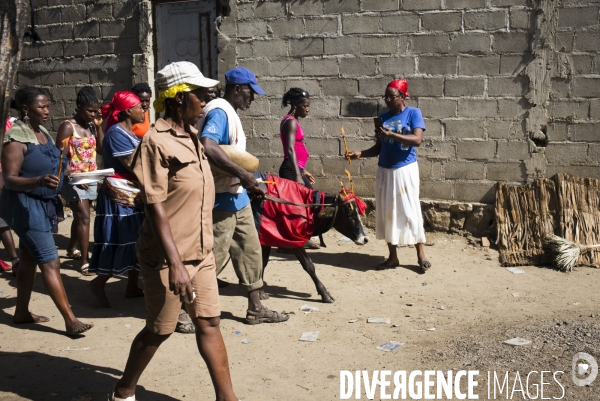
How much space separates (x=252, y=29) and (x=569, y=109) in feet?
12.7

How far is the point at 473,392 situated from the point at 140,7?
7021 millimetres

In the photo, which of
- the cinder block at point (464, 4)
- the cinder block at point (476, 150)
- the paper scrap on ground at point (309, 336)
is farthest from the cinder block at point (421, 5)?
the paper scrap on ground at point (309, 336)

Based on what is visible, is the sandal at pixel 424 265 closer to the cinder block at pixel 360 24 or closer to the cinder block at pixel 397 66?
the cinder block at pixel 397 66

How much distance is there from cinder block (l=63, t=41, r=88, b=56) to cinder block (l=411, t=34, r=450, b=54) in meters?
4.75

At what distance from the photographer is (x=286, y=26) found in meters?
8.20

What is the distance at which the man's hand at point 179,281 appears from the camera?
323 cm

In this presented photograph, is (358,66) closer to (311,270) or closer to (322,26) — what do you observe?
(322,26)

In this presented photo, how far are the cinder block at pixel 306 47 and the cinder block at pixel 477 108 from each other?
5.97 feet

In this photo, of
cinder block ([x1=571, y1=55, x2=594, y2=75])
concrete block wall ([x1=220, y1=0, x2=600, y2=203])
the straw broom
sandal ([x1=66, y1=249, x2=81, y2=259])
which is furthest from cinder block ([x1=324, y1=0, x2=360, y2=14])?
sandal ([x1=66, y1=249, x2=81, y2=259])

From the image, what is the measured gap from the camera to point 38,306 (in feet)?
18.7

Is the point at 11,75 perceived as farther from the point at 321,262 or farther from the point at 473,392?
the point at 321,262

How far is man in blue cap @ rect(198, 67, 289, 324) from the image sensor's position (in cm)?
456

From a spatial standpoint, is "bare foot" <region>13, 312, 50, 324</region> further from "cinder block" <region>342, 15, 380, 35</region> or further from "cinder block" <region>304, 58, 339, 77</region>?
"cinder block" <region>342, 15, 380, 35</region>

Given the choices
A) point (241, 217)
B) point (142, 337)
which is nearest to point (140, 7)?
point (241, 217)
